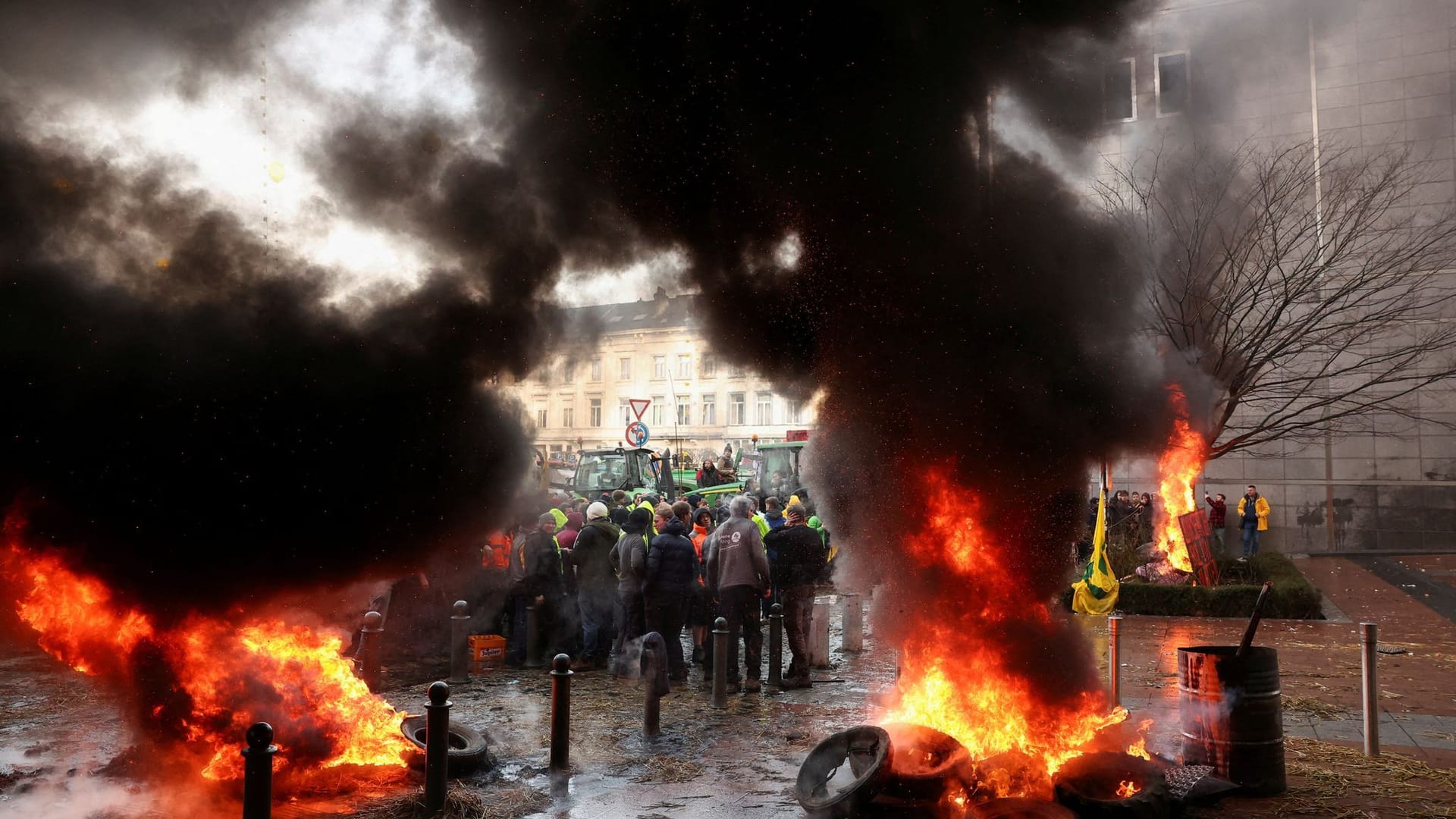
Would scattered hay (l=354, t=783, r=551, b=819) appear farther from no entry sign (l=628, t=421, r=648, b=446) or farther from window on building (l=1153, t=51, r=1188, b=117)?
no entry sign (l=628, t=421, r=648, b=446)

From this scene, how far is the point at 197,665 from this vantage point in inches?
223

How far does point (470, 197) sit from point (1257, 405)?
691 inches

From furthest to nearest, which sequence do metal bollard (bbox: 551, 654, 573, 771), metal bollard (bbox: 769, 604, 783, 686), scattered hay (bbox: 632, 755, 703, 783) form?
metal bollard (bbox: 769, 604, 783, 686), metal bollard (bbox: 551, 654, 573, 771), scattered hay (bbox: 632, 755, 703, 783)

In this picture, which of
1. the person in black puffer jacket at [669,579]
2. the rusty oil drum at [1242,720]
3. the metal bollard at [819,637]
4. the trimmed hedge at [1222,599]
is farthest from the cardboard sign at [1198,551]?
the rusty oil drum at [1242,720]

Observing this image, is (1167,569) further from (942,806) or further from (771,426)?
(771,426)

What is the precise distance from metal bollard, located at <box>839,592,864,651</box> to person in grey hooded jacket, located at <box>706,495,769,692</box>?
224 centimetres

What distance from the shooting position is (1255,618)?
5328 mm

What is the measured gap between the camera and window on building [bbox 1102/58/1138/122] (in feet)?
22.5

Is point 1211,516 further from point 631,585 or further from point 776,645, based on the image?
point 631,585

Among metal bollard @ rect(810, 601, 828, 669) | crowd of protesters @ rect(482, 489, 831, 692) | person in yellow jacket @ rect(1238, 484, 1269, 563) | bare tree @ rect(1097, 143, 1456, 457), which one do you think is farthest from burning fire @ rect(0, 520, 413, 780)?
person in yellow jacket @ rect(1238, 484, 1269, 563)

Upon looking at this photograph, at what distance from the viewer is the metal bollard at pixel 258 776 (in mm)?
4199

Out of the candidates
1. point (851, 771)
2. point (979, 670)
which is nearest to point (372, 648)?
point (851, 771)

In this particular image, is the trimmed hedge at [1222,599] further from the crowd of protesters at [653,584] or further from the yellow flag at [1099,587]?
the crowd of protesters at [653,584]

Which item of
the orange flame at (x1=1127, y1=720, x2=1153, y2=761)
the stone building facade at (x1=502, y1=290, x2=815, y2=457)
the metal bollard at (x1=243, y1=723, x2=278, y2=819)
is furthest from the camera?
the stone building facade at (x1=502, y1=290, x2=815, y2=457)
